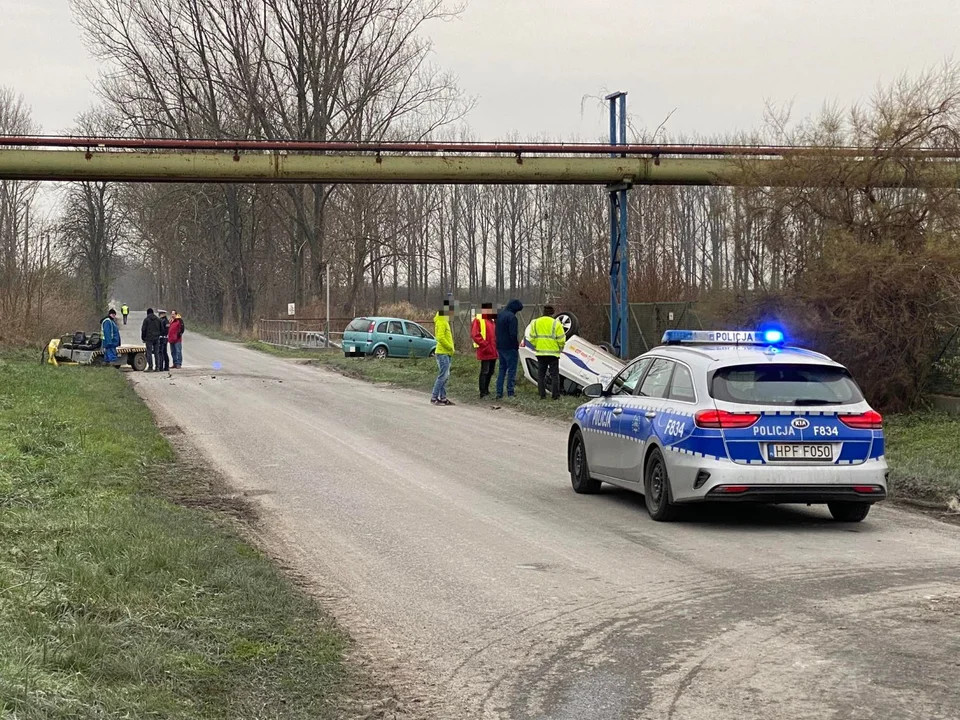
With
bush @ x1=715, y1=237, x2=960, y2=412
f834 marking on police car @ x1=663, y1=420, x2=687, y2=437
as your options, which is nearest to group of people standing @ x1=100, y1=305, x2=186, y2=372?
bush @ x1=715, y1=237, x2=960, y2=412

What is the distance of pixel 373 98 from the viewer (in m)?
55.8

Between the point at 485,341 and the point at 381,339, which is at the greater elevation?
the point at 485,341

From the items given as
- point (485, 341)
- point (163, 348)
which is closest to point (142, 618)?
point (485, 341)

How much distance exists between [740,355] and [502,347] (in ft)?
48.2

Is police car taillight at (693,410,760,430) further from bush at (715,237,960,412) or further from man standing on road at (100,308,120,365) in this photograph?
man standing on road at (100,308,120,365)

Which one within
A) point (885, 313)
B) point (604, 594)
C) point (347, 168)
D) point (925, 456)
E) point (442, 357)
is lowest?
point (604, 594)

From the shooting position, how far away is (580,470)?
12.7 meters

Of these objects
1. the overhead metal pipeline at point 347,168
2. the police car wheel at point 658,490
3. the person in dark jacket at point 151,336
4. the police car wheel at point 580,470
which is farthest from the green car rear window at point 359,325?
the police car wheel at point 658,490

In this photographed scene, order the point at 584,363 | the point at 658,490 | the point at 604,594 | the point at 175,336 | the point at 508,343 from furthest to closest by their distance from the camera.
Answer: the point at 175,336
the point at 508,343
the point at 584,363
the point at 658,490
the point at 604,594

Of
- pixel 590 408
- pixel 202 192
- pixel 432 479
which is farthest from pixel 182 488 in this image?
pixel 202 192

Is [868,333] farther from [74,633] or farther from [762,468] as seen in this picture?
[74,633]

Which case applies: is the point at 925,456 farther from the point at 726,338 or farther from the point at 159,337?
the point at 159,337

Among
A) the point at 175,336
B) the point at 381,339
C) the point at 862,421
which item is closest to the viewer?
the point at 862,421

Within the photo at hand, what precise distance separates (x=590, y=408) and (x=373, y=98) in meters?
45.0
